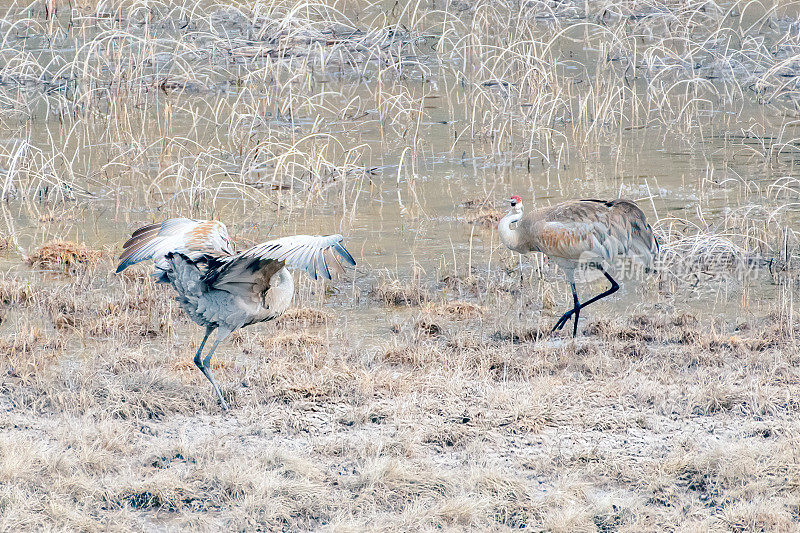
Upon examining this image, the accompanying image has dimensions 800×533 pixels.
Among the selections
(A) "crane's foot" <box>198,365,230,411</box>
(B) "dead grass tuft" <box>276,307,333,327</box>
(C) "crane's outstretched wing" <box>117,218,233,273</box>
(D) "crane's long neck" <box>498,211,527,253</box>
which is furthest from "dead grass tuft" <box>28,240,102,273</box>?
(D) "crane's long neck" <box>498,211,527,253</box>

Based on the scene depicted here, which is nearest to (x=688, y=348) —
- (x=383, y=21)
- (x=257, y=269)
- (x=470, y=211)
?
(x=257, y=269)

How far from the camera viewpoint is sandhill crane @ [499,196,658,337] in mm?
7160

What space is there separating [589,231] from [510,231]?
54 centimetres

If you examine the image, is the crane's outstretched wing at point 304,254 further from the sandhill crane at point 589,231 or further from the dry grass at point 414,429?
the sandhill crane at point 589,231

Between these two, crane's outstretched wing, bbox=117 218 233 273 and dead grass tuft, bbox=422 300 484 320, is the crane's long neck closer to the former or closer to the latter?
dead grass tuft, bbox=422 300 484 320

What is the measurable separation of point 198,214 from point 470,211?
2.30m

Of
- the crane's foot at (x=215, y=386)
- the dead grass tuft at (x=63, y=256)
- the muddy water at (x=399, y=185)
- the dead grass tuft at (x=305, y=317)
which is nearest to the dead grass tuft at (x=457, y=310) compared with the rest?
the muddy water at (x=399, y=185)

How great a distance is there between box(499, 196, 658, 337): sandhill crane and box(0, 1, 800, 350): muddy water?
433 mm

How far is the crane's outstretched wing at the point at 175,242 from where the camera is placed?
5.77 meters

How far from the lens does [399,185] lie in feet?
33.1

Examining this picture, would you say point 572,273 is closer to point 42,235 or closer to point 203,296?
point 203,296

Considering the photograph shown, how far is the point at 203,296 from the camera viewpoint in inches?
226

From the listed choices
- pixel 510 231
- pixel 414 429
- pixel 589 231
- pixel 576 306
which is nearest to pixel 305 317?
pixel 510 231

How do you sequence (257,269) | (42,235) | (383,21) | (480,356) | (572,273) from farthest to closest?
1. (383,21)
2. (42,235)
3. (572,273)
4. (480,356)
5. (257,269)
